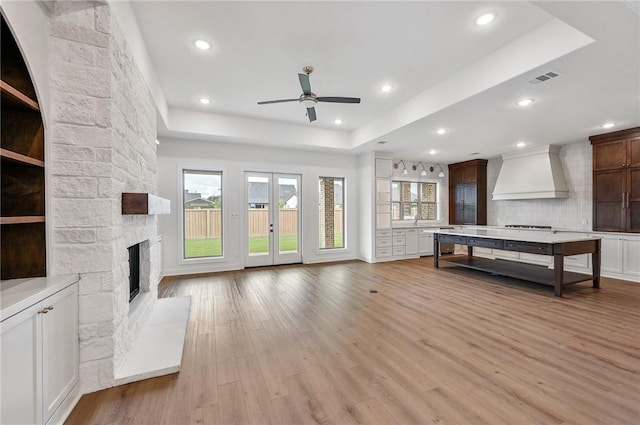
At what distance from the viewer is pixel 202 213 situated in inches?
228

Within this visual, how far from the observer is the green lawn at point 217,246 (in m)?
5.72

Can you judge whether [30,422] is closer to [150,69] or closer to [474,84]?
[150,69]

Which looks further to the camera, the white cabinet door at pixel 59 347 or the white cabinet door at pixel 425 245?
the white cabinet door at pixel 425 245

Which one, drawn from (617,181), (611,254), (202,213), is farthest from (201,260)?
(617,181)

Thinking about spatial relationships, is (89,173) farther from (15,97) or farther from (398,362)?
(398,362)

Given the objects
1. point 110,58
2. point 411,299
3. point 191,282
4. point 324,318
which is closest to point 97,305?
point 110,58

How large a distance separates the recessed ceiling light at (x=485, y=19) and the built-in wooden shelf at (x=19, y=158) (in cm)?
375

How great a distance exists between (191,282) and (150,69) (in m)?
3.50

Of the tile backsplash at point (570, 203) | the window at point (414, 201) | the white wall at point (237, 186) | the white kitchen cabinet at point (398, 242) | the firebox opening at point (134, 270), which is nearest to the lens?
the firebox opening at point (134, 270)

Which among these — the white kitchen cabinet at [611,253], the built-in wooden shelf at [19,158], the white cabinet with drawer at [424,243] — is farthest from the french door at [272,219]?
the white kitchen cabinet at [611,253]

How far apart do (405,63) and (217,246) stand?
16.3 feet

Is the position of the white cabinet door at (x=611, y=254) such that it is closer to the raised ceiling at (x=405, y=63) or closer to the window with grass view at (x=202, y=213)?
the raised ceiling at (x=405, y=63)

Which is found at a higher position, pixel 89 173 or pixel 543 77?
pixel 543 77

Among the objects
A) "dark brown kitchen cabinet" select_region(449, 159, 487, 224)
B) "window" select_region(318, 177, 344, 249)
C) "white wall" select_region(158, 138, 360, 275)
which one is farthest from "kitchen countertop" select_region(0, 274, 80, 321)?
"dark brown kitchen cabinet" select_region(449, 159, 487, 224)
